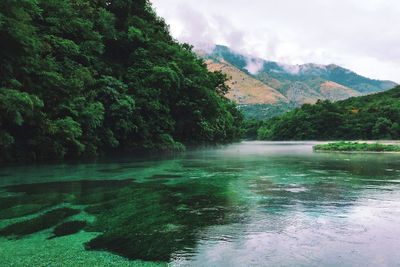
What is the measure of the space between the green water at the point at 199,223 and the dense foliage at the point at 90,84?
831 centimetres

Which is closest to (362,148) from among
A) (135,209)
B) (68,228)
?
(135,209)

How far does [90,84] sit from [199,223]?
24775 mm

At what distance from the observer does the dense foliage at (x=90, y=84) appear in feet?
75.5

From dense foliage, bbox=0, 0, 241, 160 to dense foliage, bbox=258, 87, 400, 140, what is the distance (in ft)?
251

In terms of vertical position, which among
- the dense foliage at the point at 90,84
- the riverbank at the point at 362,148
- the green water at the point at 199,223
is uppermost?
the dense foliage at the point at 90,84

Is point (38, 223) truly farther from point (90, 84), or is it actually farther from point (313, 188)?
point (90, 84)

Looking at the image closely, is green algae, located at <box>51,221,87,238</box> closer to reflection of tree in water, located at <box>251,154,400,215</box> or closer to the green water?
the green water

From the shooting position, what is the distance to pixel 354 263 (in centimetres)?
682

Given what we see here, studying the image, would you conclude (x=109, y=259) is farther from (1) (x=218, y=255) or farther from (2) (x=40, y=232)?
(2) (x=40, y=232)

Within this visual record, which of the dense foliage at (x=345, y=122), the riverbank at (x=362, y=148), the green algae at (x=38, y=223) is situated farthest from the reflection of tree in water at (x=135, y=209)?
the dense foliage at (x=345, y=122)

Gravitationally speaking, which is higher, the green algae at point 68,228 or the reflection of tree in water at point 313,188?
the reflection of tree in water at point 313,188

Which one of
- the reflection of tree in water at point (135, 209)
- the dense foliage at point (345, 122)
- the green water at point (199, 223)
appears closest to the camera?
the green water at point (199, 223)

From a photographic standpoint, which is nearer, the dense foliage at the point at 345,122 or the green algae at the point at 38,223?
the green algae at the point at 38,223

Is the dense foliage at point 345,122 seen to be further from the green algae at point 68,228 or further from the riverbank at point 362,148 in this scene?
the green algae at point 68,228
